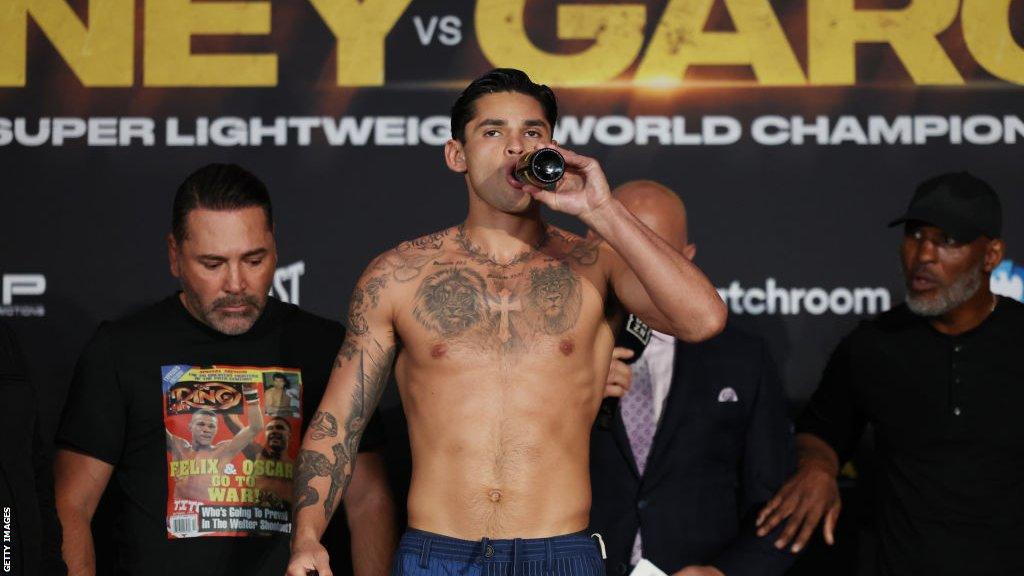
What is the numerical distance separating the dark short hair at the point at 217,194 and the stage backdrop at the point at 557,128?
0.67m

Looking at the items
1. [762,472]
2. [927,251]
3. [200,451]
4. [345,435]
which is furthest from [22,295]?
[927,251]

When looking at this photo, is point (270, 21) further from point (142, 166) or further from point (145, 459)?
point (145, 459)

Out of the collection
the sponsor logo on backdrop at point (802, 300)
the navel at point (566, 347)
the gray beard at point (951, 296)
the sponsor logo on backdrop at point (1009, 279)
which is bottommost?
the navel at point (566, 347)

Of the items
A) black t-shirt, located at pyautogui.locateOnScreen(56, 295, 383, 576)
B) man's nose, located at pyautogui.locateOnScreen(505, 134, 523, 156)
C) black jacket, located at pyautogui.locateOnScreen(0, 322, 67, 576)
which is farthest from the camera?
black t-shirt, located at pyautogui.locateOnScreen(56, 295, 383, 576)

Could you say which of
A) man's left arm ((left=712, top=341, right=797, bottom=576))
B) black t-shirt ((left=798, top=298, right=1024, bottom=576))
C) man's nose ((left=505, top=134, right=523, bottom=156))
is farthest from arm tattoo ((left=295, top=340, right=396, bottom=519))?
black t-shirt ((left=798, top=298, right=1024, bottom=576))

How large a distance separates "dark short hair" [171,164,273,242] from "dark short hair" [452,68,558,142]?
65 centimetres

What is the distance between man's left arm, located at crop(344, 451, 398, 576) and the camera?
10.1ft

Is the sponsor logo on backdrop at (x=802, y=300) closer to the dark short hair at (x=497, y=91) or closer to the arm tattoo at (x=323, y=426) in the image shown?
the dark short hair at (x=497, y=91)

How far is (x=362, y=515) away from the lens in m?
3.10

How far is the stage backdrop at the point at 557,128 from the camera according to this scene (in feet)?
12.6

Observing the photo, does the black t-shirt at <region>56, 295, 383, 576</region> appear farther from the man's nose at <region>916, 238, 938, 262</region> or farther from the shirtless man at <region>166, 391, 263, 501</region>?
the man's nose at <region>916, 238, 938, 262</region>

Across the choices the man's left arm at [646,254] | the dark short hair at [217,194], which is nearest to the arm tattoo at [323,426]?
the man's left arm at [646,254]

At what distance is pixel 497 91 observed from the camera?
271cm

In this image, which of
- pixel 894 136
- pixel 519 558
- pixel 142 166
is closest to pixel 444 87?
pixel 142 166
